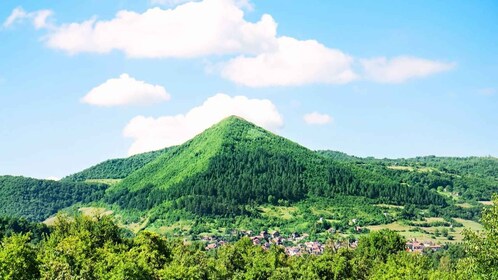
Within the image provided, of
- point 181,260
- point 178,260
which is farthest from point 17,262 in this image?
point 178,260

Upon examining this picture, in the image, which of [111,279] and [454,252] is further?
[454,252]

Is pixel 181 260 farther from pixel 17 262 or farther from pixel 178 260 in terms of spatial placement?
pixel 17 262

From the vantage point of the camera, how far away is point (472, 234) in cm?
5322

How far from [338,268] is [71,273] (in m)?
54.9

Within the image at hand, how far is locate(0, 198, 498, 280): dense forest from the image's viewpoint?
54.9 m

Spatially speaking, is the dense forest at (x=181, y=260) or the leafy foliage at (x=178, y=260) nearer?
the dense forest at (x=181, y=260)

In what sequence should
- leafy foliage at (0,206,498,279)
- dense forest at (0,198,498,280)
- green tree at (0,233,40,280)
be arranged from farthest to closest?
green tree at (0,233,40,280) → leafy foliage at (0,206,498,279) → dense forest at (0,198,498,280)

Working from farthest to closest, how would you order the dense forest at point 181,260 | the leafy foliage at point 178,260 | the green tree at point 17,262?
the green tree at point 17,262 < the leafy foliage at point 178,260 < the dense forest at point 181,260

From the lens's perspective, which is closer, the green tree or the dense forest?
the dense forest

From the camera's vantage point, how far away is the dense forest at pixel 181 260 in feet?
180

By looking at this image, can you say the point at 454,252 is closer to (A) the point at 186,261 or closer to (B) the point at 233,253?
(B) the point at 233,253

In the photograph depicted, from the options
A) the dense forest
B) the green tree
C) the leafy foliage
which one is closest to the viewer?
the dense forest

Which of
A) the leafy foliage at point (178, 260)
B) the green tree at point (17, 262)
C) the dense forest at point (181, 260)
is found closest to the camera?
the dense forest at point (181, 260)

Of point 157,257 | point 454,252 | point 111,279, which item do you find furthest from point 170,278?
point 454,252
